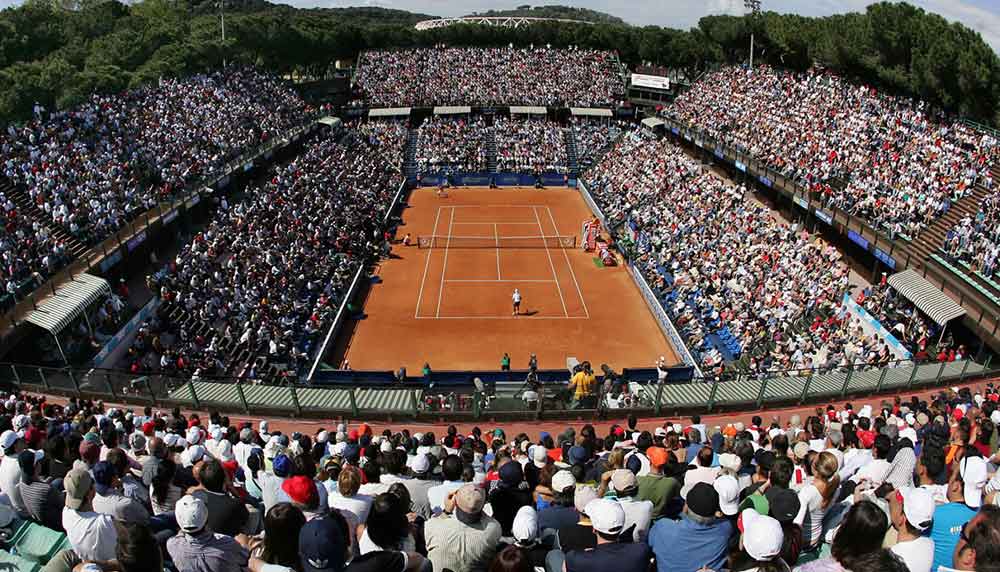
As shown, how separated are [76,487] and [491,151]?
60.6 metres

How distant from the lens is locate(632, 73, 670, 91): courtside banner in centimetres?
7490

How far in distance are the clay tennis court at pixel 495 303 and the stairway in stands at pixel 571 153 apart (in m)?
11.4

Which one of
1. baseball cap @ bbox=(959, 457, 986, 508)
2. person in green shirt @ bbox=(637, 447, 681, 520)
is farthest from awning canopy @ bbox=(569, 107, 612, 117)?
baseball cap @ bbox=(959, 457, 986, 508)

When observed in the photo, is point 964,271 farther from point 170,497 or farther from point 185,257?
point 185,257

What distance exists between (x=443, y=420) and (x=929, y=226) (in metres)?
25.6

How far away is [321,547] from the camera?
555cm

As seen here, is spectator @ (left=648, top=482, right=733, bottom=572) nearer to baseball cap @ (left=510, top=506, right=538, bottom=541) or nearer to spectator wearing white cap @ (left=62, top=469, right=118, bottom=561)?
baseball cap @ (left=510, top=506, right=538, bottom=541)

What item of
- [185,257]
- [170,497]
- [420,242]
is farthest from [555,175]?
[170,497]

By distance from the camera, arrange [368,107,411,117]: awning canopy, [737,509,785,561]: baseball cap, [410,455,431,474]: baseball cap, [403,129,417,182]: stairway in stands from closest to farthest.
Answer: [737,509,785,561]: baseball cap → [410,455,431,474]: baseball cap → [403,129,417,182]: stairway in stands → [368,107,411,117]: awning canopy

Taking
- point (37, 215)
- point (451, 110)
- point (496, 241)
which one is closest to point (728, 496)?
point (37, 215)

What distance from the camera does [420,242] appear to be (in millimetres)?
44562

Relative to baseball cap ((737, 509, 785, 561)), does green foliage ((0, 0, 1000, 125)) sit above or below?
above

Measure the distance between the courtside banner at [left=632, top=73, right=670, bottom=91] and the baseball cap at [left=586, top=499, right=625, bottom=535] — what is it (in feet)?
249

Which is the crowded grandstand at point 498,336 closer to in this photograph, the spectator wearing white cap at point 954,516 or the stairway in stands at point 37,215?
the spectator wearing white cap at point 954,516
